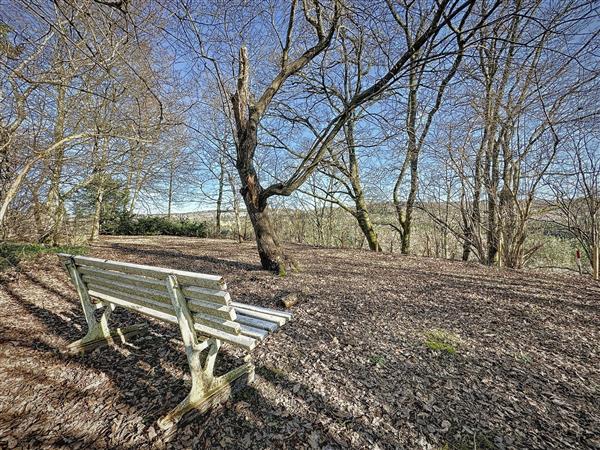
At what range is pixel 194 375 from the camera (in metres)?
1.84

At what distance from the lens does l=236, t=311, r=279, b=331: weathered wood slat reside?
2053mm

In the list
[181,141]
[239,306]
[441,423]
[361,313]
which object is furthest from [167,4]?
[181,141]

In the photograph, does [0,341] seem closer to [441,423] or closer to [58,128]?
[441,423]

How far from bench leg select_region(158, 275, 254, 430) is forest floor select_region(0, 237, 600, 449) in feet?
0.29

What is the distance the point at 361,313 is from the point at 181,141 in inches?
382

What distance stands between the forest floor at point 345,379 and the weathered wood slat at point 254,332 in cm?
52

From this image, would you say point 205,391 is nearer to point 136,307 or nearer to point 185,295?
point 185,295

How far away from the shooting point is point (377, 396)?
2.01 m

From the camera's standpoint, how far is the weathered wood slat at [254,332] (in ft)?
6.18

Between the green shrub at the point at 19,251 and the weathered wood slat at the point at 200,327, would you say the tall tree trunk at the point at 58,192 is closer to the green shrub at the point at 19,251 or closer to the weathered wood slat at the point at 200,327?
the green shrub at the point at 19,251

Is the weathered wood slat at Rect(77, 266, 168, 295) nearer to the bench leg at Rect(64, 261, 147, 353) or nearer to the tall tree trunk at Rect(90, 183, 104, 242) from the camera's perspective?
the bench leg at Rect(64, 261, 147, 353)

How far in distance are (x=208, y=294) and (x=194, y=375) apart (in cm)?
67

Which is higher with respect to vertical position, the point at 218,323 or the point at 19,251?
the point at 19,251

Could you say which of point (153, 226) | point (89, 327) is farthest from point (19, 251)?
point (153, 226)
